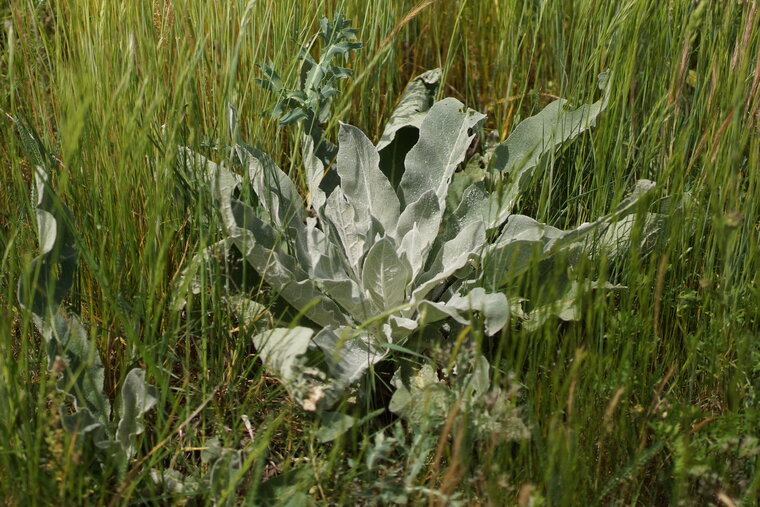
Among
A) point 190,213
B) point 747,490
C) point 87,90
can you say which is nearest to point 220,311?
point 190,213

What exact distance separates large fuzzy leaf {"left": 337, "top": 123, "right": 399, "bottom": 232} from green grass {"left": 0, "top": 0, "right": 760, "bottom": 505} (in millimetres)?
187

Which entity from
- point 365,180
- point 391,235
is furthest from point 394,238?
point 365,180

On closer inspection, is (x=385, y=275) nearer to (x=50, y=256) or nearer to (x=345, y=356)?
(x=345, y=356)

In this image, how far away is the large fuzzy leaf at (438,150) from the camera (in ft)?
5.94

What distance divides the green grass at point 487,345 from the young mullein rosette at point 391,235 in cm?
8

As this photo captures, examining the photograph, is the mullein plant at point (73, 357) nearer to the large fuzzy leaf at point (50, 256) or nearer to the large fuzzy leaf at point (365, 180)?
the large fuzzy leaf at point (50, 256)

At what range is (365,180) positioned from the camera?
1766 millimetres

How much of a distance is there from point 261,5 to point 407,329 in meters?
0.97

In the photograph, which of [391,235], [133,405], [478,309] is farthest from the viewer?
[391,235]

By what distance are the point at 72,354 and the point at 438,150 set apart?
92 centimetres

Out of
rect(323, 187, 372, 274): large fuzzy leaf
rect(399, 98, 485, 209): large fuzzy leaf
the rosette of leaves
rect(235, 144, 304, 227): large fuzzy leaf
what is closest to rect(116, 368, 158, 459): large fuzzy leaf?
the rosette of leaves

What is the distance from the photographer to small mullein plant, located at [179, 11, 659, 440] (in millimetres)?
1379

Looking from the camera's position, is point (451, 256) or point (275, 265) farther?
point (451, 256)

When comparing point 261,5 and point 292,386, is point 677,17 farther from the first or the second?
point 292,386
